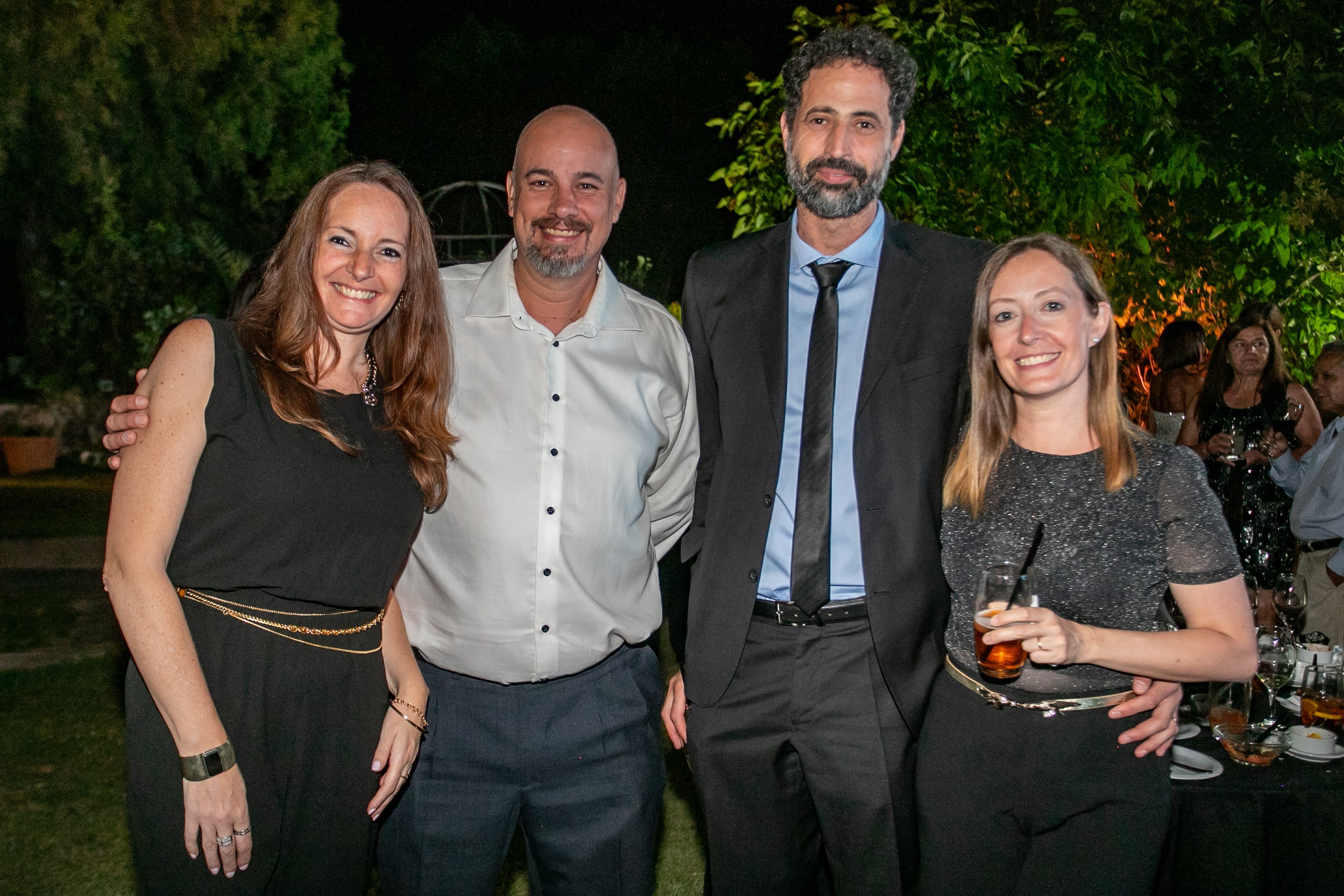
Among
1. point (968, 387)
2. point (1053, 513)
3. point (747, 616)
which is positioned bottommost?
point (747, 616)

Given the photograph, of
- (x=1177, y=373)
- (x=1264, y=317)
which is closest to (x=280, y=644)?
(x=1264, y=317)

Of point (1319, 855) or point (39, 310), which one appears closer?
point (1319, 855)

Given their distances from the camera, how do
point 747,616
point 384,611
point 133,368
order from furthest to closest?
point 133,368 → point 747,616 → point 384,611

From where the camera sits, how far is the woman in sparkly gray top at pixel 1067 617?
207 cm

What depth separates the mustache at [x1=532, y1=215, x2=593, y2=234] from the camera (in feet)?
8.79

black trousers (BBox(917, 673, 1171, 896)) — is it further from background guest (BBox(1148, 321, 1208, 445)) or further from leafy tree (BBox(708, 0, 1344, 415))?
background guest (BBox(1148, 321, 1208, 445))

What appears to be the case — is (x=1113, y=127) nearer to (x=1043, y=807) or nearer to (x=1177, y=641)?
(x=1177, y=641)

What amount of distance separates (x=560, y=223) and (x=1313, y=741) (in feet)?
7.48

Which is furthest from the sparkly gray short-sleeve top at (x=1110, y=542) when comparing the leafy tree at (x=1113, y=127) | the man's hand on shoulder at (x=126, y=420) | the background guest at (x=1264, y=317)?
the background guest at (x=1264, y=317)

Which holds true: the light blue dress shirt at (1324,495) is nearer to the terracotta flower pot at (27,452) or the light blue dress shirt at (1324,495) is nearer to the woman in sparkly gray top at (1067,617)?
the woman in sparkly gray top at (1067,617)

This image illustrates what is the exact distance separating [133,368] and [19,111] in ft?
10.2

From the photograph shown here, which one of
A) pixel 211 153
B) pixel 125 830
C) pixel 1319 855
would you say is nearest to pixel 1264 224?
pixel 1319 855

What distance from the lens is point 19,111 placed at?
12344 mm

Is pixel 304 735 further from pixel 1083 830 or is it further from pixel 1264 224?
pixel 1264 224
